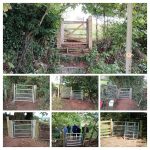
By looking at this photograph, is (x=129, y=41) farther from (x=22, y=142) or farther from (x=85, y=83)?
(x=22, y=142)

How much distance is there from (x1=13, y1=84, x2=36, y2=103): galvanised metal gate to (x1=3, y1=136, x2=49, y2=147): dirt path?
1.24ft

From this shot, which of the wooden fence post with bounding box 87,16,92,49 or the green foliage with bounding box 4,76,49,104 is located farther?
the wooden fence post with bounding box 87,16,92,49

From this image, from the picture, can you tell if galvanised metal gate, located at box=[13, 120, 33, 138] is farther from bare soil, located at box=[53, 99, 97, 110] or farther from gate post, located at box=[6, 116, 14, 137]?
bare soil, located at box=[53, 99, 97, 110]

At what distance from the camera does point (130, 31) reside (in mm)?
3881

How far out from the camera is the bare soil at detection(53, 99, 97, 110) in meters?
3.81

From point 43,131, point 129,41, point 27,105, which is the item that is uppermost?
point 129,41

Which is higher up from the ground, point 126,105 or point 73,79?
point 73,79

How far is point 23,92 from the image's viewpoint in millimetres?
3822

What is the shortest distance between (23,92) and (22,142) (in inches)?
18.7

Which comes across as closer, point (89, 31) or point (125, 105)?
point (125, 105)

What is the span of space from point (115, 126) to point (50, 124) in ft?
2.02

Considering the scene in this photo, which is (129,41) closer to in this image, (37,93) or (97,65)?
(97,65)

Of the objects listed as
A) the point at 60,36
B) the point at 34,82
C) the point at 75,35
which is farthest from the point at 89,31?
the point at 34,82

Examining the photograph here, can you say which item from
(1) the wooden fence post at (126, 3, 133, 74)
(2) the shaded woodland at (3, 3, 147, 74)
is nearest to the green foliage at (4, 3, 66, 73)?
(2) the shaded woodland at (3, 3, 147, 74)
